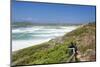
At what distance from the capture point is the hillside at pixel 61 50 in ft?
8.80

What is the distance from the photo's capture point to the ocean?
263cm

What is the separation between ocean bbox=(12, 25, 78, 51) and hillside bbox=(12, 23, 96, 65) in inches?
2.1

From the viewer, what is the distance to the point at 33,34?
8.95 ft

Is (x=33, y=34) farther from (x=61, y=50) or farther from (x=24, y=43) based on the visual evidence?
(x=61, y=50)

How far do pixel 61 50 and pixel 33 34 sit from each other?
0.45m

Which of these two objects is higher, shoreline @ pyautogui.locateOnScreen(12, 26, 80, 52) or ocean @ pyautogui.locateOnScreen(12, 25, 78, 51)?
ocean @ pyautogui.locateOnScreen(12, 25, 78, 51)

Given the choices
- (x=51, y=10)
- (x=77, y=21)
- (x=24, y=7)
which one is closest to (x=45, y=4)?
(x=51, y=10)

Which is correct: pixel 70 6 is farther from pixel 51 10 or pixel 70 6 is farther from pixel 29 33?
pixel 29 33

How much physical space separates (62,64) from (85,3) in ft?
3.07

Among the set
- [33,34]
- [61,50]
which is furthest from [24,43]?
[61,50]

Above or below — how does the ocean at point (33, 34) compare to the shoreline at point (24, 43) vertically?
above

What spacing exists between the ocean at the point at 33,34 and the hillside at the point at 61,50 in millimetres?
55

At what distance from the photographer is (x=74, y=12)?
9.65 feet

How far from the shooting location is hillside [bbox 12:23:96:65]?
2.68 m
